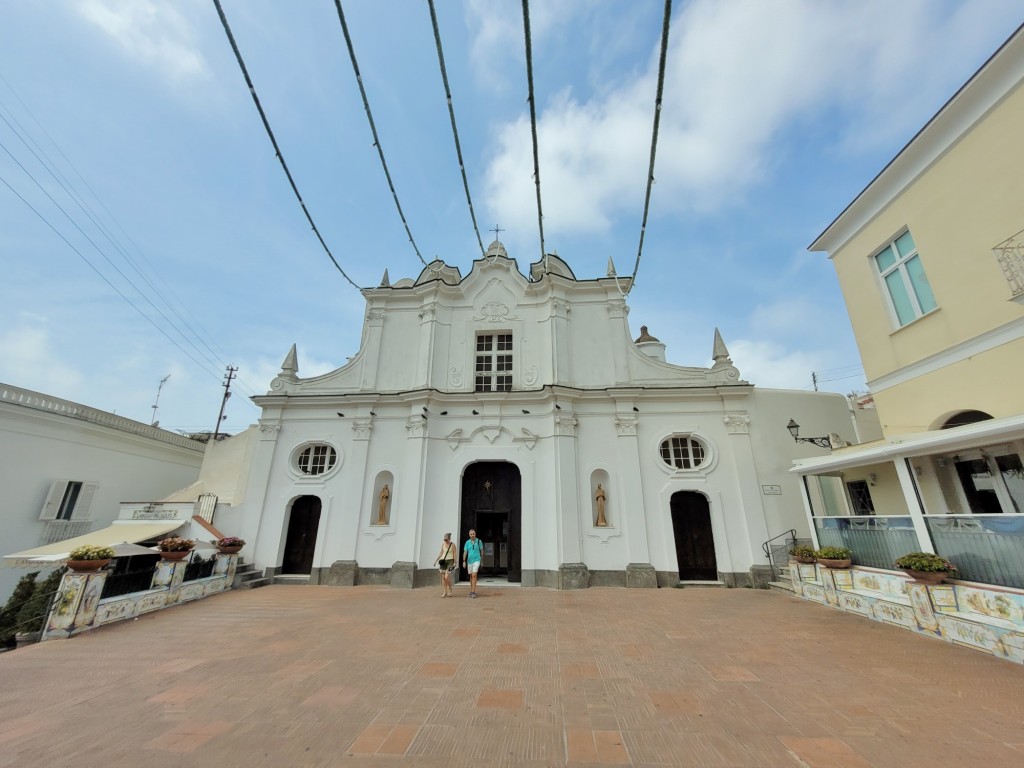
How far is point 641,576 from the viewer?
10680 millimetres

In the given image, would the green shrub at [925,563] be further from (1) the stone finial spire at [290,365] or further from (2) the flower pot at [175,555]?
(1) the stone finial spire at [290,365]

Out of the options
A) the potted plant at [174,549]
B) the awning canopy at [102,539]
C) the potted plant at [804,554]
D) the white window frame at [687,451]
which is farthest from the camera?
the white window frame at [687,451]

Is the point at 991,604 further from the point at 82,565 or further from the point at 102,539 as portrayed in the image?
the point at 102,539

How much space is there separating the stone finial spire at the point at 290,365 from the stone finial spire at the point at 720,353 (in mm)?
14091

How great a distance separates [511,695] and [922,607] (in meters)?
6.51

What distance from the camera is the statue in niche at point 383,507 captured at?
11880mm

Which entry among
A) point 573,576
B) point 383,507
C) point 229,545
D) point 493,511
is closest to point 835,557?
point 573,576

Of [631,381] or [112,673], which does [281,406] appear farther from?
[631,381]

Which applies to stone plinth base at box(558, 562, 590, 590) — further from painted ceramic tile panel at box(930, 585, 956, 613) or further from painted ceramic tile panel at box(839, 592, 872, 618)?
painted ceramic tile panel at box(930, 585, 956, 613)

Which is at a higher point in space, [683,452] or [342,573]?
[683,452]

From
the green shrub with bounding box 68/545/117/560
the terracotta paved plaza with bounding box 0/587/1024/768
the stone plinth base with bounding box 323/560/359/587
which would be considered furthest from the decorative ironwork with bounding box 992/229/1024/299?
the green shrub with bounding box 68/545/117/560

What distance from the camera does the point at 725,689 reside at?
4207 millimetres

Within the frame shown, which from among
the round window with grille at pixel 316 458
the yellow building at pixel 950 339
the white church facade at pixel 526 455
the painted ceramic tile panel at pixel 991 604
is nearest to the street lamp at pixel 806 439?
the white church facade at pixel 526 455

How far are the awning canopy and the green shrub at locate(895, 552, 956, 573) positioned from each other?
47.5 ft
